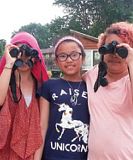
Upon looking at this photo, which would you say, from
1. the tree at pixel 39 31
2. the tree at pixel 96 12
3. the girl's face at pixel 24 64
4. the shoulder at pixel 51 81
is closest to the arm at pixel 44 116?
the shoulder at pixel 51 81

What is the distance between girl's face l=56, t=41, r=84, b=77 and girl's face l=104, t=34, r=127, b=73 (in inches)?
10.3

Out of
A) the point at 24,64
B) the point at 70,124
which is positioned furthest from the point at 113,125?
the point at 24,64

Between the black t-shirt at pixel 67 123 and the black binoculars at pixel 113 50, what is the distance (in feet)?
1.16

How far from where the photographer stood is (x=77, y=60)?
98.5 inches

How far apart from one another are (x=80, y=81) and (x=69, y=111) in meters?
0.25

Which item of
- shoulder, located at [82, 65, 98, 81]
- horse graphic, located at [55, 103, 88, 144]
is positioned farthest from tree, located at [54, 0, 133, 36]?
horse graphic, located at [55, 103, 88, 144]

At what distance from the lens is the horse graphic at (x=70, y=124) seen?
2.33 m

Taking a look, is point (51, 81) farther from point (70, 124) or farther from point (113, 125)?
point (113, 125)

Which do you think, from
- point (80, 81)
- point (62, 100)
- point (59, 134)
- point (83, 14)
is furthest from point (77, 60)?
point (83, 14)

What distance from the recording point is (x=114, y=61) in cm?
228

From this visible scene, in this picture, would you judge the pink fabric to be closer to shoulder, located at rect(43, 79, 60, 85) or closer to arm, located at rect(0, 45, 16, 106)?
shoulder, located at rect(43, 79, 60, 85)

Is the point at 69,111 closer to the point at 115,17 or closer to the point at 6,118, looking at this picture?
the point at 6,118

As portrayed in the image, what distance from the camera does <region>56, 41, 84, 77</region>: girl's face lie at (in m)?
2.49

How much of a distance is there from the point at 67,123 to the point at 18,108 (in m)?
0.34
